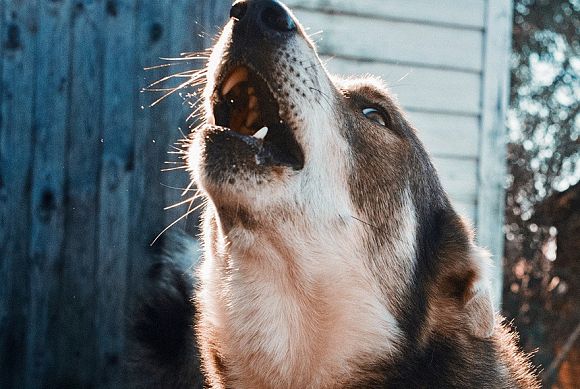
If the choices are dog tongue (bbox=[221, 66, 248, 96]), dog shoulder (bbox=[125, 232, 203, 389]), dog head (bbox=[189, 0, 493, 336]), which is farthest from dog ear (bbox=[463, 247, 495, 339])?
dog shoulder (bbox=[125, 232, 203, 389])

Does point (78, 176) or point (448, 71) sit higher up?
point (448, 71)

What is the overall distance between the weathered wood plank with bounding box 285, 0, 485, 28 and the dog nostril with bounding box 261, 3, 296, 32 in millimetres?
2396

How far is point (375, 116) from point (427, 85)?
7.15ft

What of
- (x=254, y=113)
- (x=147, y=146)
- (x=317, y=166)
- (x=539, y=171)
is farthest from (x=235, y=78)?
(x=539, y=171)

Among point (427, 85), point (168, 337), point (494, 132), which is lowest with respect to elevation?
point (168, 337)

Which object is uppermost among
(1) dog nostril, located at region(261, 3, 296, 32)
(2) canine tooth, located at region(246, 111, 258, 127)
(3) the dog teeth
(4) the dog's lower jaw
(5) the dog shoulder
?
(1) dog nostril, located at region(261, 3, 296, 32)

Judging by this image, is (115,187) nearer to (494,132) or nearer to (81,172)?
(81,172)

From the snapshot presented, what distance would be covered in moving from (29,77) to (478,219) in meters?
2.88

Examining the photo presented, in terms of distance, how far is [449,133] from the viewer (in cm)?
509

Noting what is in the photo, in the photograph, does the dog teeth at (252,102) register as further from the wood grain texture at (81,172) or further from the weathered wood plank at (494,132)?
the weathered wood plank at (494,132)

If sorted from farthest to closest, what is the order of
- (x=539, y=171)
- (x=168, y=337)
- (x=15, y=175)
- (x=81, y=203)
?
(x=539, y=171) → (x=81, y=203) → (x=15, y=175) → (x=168, y=337)

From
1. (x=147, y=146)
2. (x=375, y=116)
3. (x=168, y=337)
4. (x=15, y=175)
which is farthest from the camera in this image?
(x=147, y=146)

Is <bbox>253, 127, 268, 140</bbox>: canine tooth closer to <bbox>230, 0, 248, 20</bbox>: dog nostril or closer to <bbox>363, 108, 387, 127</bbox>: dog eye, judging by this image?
<bbox>230, 0, 248, 20</bbox>: dog nostril

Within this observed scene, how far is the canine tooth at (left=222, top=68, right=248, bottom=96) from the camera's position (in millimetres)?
2580
